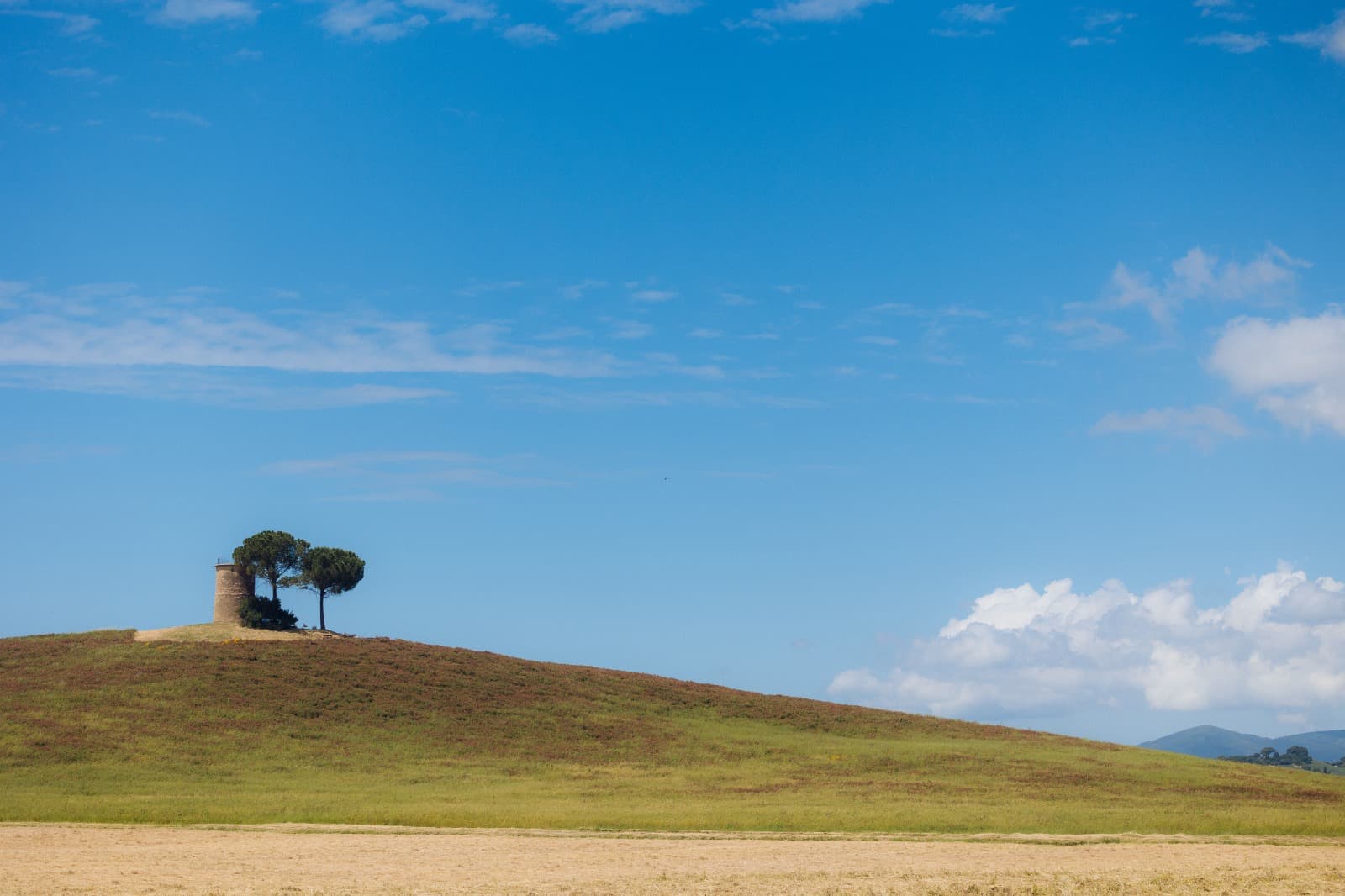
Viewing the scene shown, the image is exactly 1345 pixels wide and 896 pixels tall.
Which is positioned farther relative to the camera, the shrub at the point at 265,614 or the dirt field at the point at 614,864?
the shrub at the point at 265,614

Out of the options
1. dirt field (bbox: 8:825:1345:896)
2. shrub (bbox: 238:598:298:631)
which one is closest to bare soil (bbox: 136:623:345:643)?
shrub (bbox: 238:598:298:631)

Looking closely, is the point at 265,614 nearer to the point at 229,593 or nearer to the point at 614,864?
the point at 229,593

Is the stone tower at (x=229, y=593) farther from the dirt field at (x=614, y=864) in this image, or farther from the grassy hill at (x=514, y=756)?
the dirt field at (x=614, y=864)

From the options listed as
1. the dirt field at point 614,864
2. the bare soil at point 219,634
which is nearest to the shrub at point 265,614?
the bare soil at point 219,634

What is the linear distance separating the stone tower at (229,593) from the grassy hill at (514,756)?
654 cm

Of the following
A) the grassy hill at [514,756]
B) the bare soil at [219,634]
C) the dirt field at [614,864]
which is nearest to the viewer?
the dirt field at [614,864]

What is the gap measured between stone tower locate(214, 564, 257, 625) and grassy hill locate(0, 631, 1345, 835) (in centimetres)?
654

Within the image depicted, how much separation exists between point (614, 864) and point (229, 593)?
215 ft

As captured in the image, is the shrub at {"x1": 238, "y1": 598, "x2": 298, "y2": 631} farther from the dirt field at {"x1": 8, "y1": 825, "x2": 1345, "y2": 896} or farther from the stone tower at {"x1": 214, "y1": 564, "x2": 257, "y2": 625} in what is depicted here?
the dirt field at {"x1": 8, "y1": 825, "x2": 1345, "y2": 896}

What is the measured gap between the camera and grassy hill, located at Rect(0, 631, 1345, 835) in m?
43.2

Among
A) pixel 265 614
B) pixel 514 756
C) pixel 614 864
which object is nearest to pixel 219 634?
pixel 265 614

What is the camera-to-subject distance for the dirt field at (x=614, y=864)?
26.1m

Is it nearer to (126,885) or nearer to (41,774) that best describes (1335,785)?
(126,885)

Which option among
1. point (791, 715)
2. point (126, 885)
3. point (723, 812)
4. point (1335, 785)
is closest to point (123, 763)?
point (723, 812)
